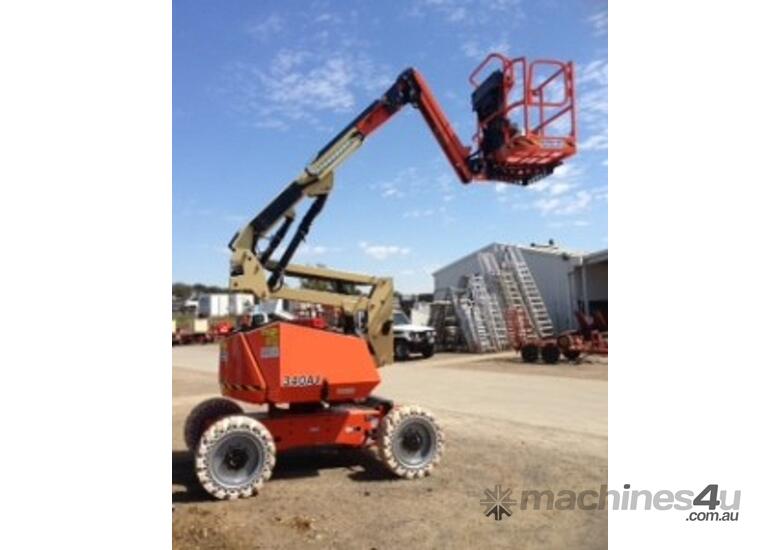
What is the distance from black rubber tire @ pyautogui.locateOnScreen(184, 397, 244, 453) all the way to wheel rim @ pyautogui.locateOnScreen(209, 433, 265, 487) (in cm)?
118

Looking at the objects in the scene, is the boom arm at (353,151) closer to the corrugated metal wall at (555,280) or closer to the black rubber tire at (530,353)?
the black rubber tire at (530,353)

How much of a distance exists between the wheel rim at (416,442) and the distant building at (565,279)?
13.5 m

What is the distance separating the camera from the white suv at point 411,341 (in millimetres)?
18250

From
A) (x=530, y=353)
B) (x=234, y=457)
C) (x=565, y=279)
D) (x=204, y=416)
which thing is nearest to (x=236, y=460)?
(x=234, y=457)

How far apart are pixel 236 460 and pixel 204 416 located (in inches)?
54.3

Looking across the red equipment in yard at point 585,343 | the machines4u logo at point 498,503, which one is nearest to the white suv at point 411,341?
the red equipment in yard at point 585,343

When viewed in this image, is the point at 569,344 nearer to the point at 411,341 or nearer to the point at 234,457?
the point at 411,341

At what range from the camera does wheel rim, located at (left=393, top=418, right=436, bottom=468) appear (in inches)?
213

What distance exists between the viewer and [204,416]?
621 centimetres
